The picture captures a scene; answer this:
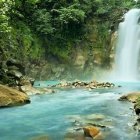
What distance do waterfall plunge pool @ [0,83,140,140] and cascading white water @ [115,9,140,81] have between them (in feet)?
55.0

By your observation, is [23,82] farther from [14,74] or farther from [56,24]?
[56,24]

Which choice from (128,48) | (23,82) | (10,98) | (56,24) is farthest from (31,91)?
(128,48)

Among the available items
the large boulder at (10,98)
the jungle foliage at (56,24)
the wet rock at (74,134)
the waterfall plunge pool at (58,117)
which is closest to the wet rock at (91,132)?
the wet rock at (74,134)

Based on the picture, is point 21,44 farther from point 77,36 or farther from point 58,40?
point 77,36

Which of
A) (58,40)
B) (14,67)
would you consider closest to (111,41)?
(58,40)

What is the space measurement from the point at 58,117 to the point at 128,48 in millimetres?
23904

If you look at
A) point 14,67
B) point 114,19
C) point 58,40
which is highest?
point 114,19

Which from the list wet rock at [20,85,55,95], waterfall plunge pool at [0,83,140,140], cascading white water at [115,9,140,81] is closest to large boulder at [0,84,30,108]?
waterfall plunge pool at [0,83,140,140]

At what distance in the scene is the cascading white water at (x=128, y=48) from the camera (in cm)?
3481

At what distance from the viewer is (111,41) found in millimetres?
36750

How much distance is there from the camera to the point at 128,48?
117ft

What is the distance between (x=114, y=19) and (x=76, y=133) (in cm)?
2833

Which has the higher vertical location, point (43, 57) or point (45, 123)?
point (43, 57)

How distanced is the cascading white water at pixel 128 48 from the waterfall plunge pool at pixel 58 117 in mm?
16756
